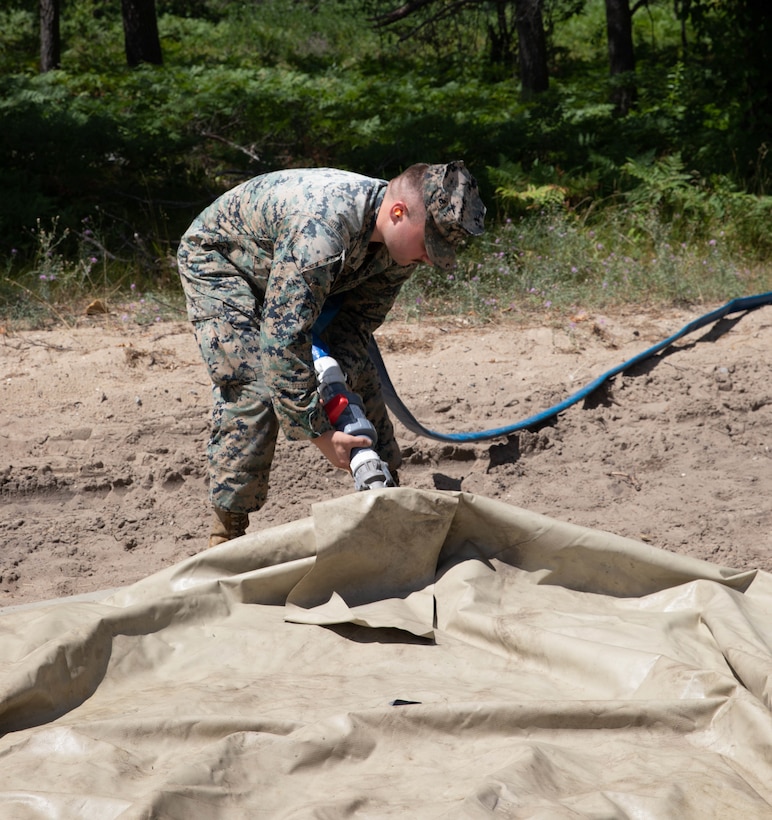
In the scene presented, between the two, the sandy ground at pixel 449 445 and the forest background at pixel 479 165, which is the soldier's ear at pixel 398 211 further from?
the forest background at pixel 479 165

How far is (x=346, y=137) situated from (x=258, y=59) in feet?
22.4

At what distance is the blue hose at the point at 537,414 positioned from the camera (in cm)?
389

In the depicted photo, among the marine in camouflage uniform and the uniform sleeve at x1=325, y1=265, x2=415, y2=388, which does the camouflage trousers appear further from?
the uniform sleeve at x1=325, y1=265, x2=415, y2=388

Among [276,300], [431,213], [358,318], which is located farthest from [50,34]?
[431,213]

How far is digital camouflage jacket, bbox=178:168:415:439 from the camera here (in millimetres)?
2666

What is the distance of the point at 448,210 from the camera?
8.48ft

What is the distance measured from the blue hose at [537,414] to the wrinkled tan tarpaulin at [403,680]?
1.34 m


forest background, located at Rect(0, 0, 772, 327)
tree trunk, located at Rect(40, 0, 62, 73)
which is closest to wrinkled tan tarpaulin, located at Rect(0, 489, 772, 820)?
forest background, located at Rect(0, 0, 772, 327)

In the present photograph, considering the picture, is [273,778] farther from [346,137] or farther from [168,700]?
[346,137]

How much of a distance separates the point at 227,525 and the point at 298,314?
3.46 feet

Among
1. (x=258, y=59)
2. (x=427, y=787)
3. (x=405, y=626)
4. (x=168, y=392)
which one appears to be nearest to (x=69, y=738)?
(x=427, y=787)

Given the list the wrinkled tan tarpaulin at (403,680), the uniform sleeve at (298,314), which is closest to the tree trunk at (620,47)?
the uniform sleeve at (298,314)

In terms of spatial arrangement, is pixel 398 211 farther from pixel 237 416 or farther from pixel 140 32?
pixel 140 32

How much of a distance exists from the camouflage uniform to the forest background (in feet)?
8.32
